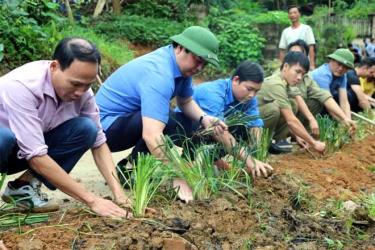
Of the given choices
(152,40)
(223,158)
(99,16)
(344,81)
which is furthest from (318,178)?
(99,16)

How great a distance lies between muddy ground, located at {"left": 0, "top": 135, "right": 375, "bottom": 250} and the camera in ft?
10.2

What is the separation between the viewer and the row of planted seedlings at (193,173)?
362 cm

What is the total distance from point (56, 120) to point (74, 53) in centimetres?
62

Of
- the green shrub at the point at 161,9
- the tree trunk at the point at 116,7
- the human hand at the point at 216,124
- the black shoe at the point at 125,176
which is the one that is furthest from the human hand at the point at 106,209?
the green shrub at the point at 161,9

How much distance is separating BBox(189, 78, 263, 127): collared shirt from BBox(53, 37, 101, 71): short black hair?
182 cm

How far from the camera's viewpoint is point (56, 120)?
148 inches

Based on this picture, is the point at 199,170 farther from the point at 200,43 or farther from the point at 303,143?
the point at 303,143

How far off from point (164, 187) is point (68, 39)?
1180 millimetres

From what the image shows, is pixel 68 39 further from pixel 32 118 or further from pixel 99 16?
pixel 99 16

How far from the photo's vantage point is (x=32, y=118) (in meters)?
3.38

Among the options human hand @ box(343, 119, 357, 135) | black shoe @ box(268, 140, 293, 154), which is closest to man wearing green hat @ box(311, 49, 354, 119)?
human hand @ box(343, 119, 357, 135)

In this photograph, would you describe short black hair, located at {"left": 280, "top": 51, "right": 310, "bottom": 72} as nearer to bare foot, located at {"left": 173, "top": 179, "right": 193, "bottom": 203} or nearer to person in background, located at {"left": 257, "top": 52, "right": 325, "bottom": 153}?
person in background, located at {"left": 257, "top": 52, "right": 325, "bottom": 153}

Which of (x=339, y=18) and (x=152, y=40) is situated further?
(x=339, y=18)

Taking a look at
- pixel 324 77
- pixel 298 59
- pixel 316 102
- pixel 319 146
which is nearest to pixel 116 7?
pixel 324 77
